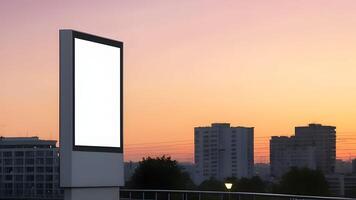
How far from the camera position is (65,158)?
18672 millimetres

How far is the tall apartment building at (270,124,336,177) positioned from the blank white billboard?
5820 inches

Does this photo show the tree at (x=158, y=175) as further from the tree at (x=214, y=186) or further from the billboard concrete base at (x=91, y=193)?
the billboard concrete base at (x=91, y=193)

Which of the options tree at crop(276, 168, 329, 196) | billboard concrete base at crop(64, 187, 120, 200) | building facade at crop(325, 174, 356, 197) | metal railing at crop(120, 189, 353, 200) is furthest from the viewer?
building facade at crop(325, 174, 356, 197)

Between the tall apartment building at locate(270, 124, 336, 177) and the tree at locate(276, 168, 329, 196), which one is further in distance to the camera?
the tall apartment building at locate(270, 124, 336, 177)

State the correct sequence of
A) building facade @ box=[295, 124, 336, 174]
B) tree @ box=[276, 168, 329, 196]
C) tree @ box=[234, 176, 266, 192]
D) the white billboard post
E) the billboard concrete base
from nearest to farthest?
the white billboard post, the billboard concrete base, tree @ box=[276, 168, 329, 196], tree @ box=[234, 176, 266, 192], building facade @ box=[295, 124, 336, 174]

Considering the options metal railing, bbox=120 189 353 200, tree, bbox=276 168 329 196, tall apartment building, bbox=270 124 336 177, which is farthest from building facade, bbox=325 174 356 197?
metal railing, bbox=120 189 353 200

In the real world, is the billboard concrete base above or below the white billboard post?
below

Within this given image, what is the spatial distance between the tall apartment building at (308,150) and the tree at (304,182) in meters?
68.3

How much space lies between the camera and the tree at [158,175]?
63.2 meters

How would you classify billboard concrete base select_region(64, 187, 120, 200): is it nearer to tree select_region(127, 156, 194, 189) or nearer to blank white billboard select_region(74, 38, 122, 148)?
blank white billboard select_region(74, 38, 122, 148)

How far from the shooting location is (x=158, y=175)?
217 ft

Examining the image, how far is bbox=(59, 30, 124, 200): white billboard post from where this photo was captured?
1864cm

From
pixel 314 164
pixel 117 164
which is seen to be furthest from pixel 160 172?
pixel 314 164

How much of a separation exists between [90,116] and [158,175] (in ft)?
155
